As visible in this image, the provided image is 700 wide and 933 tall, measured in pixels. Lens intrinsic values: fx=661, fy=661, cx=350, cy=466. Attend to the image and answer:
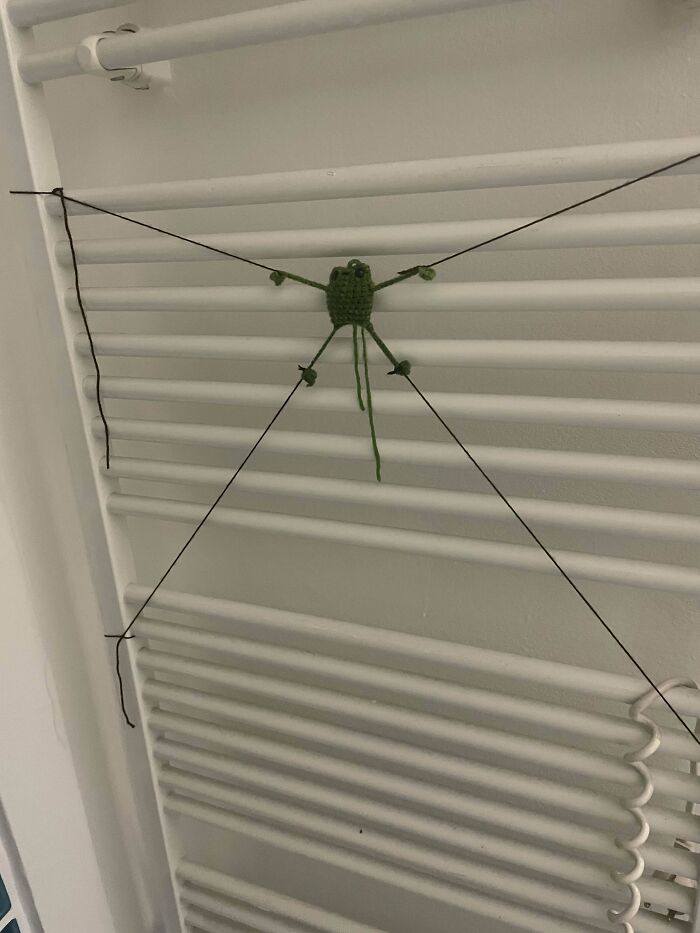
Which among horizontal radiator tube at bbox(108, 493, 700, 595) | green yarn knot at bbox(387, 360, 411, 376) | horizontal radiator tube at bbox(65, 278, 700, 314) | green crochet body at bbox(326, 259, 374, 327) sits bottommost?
horizontal radiator tube at bbox(108, 493, 700, 595)

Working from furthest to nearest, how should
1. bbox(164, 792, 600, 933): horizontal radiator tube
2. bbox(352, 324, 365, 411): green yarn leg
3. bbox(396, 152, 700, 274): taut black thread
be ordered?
bbox(164, 792, 600, 933): horizontal radiator tube → bbox(352, 324, 365, 411): green yarn leg → bbox(396, 152, 700, 274): taut black thread

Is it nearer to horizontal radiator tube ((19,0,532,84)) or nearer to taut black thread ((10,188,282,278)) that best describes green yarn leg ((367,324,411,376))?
taut black thread ((10,188,282,278))

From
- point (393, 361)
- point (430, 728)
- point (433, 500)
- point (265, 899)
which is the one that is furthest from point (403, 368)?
point (265, 899)

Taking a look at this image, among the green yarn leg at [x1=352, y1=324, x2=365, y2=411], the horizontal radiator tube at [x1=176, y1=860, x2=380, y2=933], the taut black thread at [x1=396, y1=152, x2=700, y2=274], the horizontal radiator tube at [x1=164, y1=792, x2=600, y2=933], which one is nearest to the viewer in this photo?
the taut black thread at [x1=396, y1=152, x2=700, y2=274]

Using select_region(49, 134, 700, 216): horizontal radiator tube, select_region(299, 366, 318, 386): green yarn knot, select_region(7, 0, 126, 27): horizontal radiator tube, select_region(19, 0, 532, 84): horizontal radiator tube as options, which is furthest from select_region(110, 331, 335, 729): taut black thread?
select_region(7, 0, 126, 27): horizontal radiator tube

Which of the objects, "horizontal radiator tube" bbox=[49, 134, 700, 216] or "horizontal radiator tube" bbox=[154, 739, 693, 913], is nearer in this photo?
"horizontal radiator tube" bbox=[49, 134, 700, 216]

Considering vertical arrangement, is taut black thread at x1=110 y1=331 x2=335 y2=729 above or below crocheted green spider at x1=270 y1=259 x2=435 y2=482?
below

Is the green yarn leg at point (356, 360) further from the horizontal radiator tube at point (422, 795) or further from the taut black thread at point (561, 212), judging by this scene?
the horizontal radiator tube at point (422, 795)

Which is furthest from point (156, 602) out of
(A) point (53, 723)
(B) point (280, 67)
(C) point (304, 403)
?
(B) point (280, 67)
